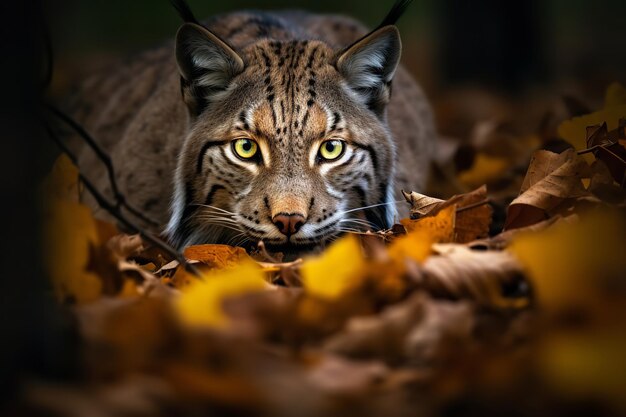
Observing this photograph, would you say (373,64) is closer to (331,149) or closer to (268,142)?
(331,149)

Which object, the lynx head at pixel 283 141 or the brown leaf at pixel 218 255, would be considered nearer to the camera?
the brown leaf at pixel 218 255

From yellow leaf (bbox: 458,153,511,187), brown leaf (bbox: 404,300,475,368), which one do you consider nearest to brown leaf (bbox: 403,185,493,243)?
brown leaf (bbox: 404,300,475,368)

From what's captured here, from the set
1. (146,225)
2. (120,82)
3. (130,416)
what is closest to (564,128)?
(146,225)

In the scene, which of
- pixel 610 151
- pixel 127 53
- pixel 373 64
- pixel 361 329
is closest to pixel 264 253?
pixel 361 329

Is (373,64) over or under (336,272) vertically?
over

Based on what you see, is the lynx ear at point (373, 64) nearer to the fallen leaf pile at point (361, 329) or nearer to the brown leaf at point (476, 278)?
the fallen leaf pile at point (361, 329)

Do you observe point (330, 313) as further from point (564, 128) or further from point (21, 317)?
point (564, 128)

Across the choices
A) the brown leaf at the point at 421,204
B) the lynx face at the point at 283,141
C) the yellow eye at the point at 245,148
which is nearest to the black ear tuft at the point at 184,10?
the lynx face at the point at 283,141
